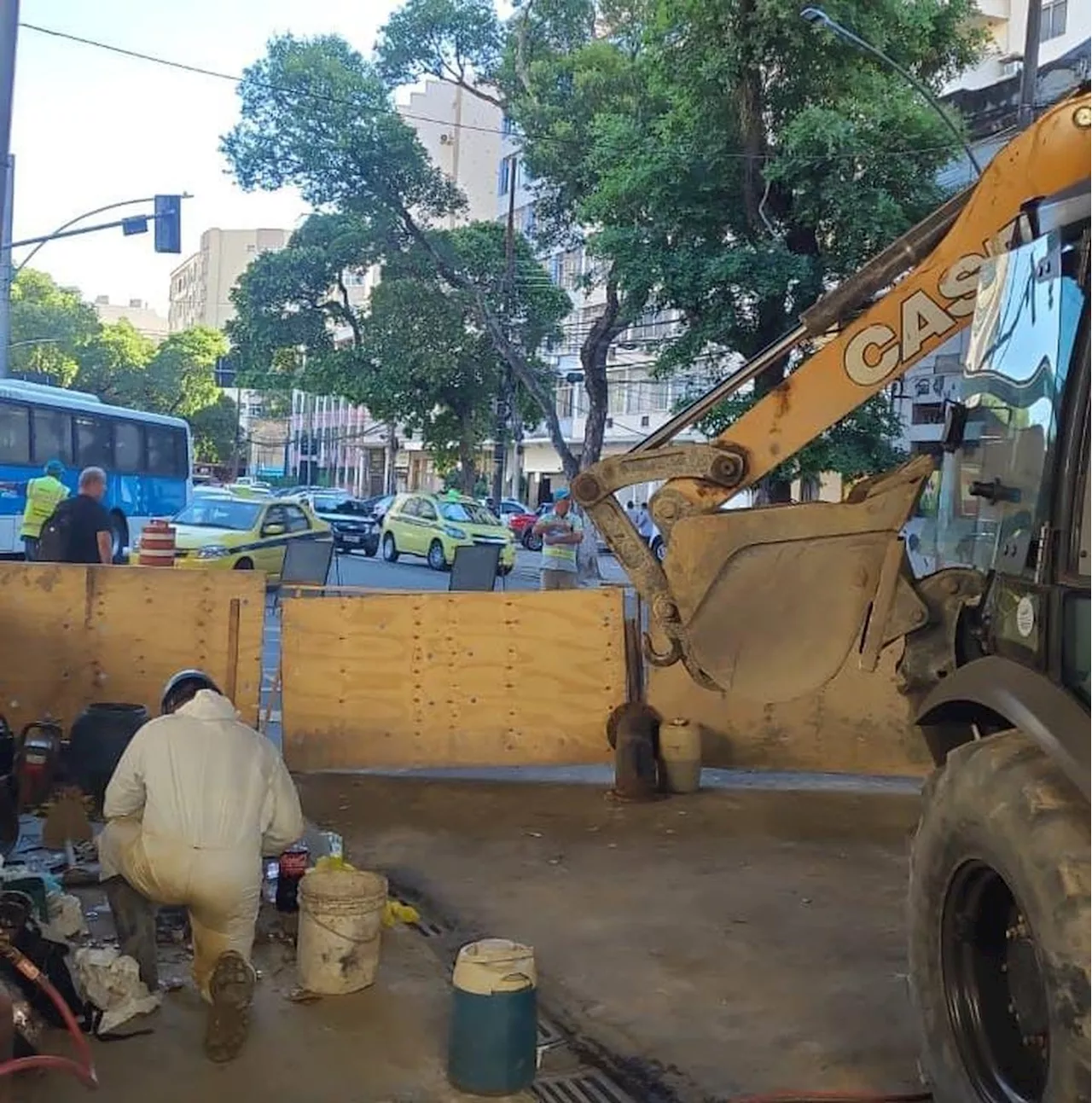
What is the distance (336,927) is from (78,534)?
663 centimetres

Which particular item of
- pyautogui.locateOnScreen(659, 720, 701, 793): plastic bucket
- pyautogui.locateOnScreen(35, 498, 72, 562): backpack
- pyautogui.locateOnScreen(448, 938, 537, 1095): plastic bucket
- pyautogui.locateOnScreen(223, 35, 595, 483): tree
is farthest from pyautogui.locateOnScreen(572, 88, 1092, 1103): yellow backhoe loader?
pyautogui.locateOnScreen(223, 35, 595, 483): tree

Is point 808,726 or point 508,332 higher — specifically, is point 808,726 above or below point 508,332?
below

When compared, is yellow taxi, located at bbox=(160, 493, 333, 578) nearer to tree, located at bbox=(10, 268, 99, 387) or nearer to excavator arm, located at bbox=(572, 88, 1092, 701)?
excavator arm, located at bbox=(572, 88, 1092, 701)

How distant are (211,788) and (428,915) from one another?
174 centimetres

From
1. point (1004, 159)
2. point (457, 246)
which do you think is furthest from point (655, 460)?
point (457, 246)

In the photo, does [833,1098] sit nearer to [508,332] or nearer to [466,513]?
[466,513]

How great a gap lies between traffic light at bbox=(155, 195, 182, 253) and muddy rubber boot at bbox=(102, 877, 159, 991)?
18466 millimetres

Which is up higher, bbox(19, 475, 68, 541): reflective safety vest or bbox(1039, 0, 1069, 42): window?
bbox(1039, 0, 1069, 42): window

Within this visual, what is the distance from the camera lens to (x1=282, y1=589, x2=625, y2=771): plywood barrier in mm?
8312

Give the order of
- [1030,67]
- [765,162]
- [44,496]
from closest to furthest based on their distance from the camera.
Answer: [1030,67] → [44,496] → [765,162]

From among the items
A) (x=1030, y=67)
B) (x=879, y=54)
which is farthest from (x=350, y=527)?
(x=1030, y=67)

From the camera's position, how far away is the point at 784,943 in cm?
560

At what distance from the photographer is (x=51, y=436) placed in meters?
23.2

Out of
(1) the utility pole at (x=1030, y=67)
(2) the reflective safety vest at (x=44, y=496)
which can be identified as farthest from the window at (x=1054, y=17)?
(2) the reflective safety vest at (x=44, y=496)
